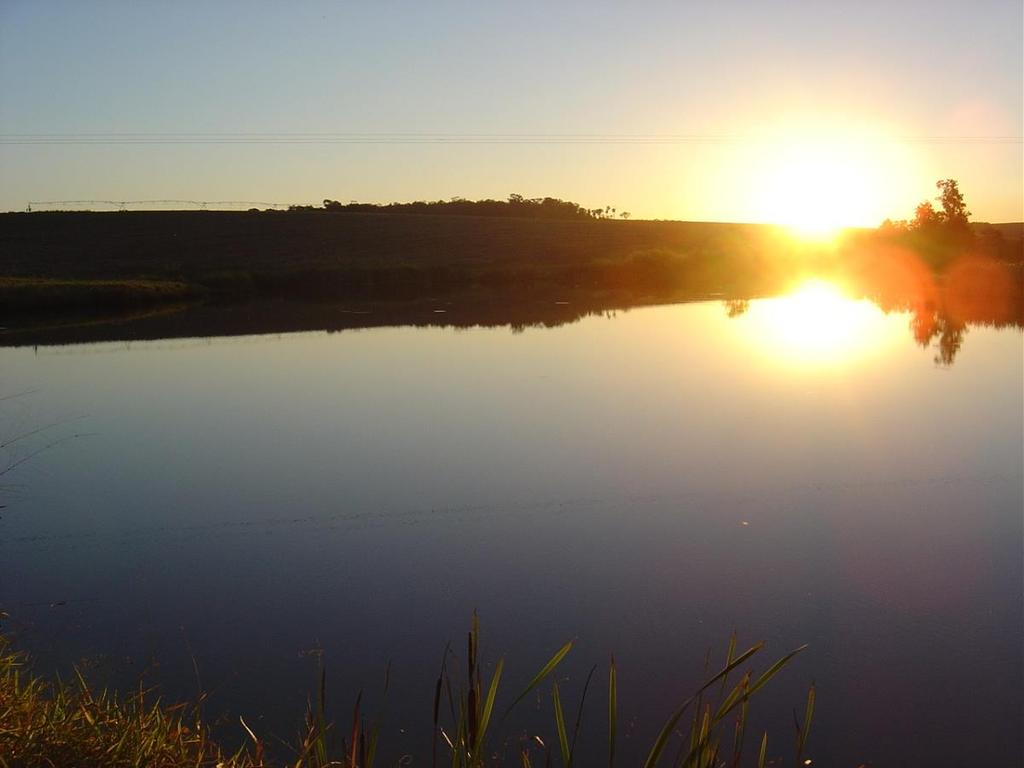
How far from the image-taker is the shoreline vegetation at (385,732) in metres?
1.92

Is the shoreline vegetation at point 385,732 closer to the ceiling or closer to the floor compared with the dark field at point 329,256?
closer to the floor

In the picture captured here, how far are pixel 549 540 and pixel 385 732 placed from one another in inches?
75.5

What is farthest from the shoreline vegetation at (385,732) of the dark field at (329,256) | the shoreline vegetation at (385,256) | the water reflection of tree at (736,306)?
the dark field at (329,256)

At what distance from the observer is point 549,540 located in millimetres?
5090

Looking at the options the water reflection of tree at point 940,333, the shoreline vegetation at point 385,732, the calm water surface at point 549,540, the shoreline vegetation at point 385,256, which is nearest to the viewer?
the shoreline vegetation at point 385,732

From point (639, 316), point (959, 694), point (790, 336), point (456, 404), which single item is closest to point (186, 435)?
point (456, 404)

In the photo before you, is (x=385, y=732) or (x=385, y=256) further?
(x=385, y=256)

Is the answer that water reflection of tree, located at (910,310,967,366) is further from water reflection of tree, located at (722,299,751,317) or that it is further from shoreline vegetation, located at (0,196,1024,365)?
water reflection of tree, located at (722,299,751,317)

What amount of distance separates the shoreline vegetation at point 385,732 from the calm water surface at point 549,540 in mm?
98

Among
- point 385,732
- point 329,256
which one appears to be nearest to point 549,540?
point 385,732

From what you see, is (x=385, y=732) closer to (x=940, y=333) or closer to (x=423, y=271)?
(x=940, y=333)

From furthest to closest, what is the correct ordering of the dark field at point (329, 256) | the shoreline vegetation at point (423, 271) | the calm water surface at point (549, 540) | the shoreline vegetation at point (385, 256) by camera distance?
the dark field at point (329, 256), the shoreline vegetation at point (385, 256), the shoreline vegetation at point (423, 271), the calm water surface at point (549, 540)

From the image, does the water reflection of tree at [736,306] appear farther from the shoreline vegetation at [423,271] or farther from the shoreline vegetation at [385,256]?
the shoreline vegetation at [385,256]

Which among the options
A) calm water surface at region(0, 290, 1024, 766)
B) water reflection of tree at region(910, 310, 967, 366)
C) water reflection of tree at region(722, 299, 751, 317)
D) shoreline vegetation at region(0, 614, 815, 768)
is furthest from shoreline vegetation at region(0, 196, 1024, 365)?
shoreline vegetation at region(0, 614, 815, 768)
